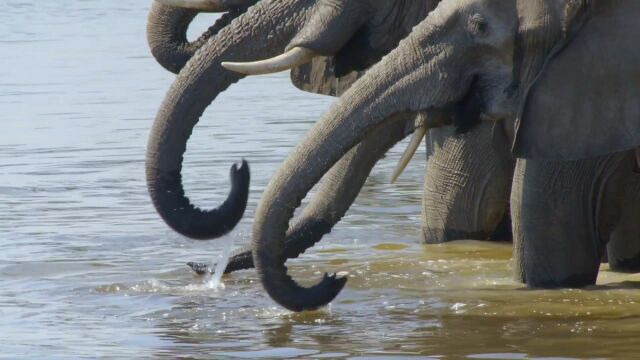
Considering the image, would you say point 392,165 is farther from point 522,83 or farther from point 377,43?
point 522,83

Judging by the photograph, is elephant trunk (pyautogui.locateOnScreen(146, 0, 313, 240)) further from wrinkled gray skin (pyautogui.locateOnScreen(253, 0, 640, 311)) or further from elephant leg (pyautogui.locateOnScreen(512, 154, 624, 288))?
wrinkled gray skin (pyautogui.locateOnScreen(253, 0, 640, 311))

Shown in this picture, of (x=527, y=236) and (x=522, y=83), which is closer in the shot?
(x=522, y=83)

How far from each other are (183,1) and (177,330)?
2026 millimetres

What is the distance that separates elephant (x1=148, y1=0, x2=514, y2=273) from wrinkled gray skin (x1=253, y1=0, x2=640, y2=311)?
1.25 feet

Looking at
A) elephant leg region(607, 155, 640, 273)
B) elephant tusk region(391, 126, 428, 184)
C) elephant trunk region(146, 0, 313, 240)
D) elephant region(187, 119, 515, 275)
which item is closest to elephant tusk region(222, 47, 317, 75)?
elephant trunk region(146, 0, 313, 240)

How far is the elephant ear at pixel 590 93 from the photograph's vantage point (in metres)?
7.24

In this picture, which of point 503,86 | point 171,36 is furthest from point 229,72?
point 503,86

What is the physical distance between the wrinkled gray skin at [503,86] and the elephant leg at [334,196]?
1.73 meters

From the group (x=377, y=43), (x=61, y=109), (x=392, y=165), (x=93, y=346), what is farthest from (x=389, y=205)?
(x=61, y=109)

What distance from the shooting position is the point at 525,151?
7375 mm

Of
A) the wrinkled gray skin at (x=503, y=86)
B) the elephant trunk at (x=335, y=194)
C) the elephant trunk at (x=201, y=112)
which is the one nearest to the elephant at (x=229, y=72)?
the elephant trunk at (x=201, y=112)

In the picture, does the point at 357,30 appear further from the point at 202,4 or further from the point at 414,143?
the point at 202,4

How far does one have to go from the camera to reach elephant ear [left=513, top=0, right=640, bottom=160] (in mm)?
7238

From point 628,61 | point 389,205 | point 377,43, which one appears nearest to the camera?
point 628,61
